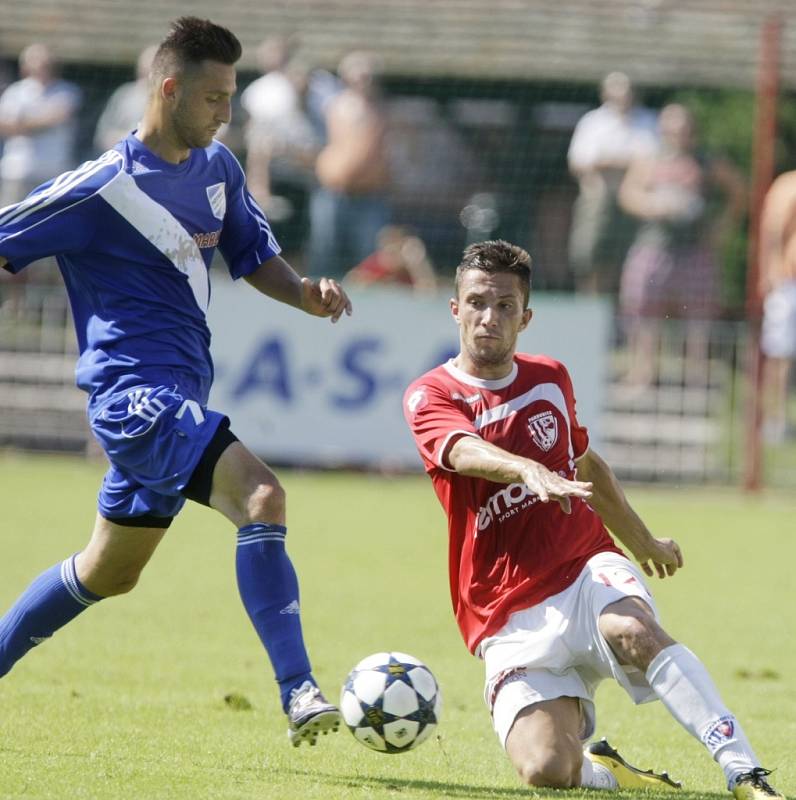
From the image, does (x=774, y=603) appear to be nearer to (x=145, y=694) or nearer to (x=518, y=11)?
(x=145, y=694)

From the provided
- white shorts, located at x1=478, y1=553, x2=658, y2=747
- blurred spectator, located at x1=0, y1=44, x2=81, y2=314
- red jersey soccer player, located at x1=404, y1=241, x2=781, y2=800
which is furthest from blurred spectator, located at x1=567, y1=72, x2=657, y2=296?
white shorts, located at x1=478, y1=553, x2=658, y2=747

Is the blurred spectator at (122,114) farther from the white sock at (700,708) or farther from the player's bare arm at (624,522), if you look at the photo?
the white sock at (700,708)

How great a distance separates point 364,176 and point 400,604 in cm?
794

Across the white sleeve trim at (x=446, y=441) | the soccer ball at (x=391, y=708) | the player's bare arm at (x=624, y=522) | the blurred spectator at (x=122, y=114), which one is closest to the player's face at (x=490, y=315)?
the white sleeve trim at (x=446, y=441)

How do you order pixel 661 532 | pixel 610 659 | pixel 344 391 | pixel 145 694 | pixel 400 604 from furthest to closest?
pixel 344 391 < pixel 661 532 < pixel 400 604 < pixel 145 694 < pixel 610 659

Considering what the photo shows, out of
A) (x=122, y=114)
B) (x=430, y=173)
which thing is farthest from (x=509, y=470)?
(x=430, y=173)

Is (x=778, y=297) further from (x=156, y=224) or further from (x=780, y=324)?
(x=156, y=224)

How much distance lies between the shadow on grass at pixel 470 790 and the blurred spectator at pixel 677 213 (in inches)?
418

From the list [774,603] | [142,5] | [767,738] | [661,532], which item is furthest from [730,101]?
[767,738]

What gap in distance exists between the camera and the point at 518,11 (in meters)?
18.6

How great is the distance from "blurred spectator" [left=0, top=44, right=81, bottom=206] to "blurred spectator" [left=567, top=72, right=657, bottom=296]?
5032 mm

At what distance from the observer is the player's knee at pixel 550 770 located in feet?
16.1

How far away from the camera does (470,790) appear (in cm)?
484

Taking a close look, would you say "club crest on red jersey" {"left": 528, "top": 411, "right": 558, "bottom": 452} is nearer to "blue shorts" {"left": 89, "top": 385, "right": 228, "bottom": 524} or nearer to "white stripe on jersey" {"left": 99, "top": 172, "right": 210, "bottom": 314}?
"blue shorts" {"left": 89, "top": 385, "right": 228, "bottom": 524}
